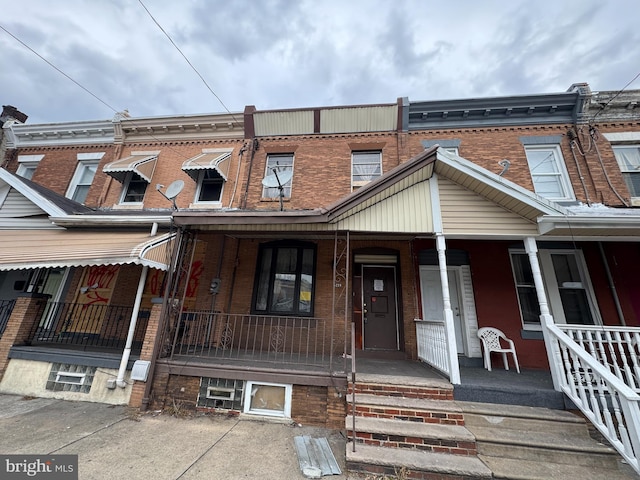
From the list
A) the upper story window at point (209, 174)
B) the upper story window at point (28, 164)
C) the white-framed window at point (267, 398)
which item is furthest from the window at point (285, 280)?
the upper story window at point (28, 164)

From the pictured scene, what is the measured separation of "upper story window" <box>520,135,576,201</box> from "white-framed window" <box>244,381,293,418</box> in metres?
8.53

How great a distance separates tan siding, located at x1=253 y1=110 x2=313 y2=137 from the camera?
867 cm

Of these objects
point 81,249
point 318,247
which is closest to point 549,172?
point 318,247

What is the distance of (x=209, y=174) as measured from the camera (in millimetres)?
8664

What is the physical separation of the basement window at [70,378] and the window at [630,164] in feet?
46.2

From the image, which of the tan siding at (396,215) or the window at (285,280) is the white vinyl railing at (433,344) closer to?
the tan siding at (396,215)

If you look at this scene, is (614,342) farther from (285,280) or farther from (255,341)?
(255,341)

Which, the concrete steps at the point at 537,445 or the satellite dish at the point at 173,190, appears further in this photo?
the satellite dish at the point at 173,190

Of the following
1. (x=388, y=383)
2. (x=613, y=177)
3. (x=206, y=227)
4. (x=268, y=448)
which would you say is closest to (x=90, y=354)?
(x=206, y=227)

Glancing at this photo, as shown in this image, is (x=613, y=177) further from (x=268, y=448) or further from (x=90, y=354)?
(x=90, y=354)

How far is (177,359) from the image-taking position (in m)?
5.25

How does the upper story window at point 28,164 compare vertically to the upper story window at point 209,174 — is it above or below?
above

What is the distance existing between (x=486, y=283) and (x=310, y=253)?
15.7 ft

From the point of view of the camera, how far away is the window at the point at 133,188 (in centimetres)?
889
